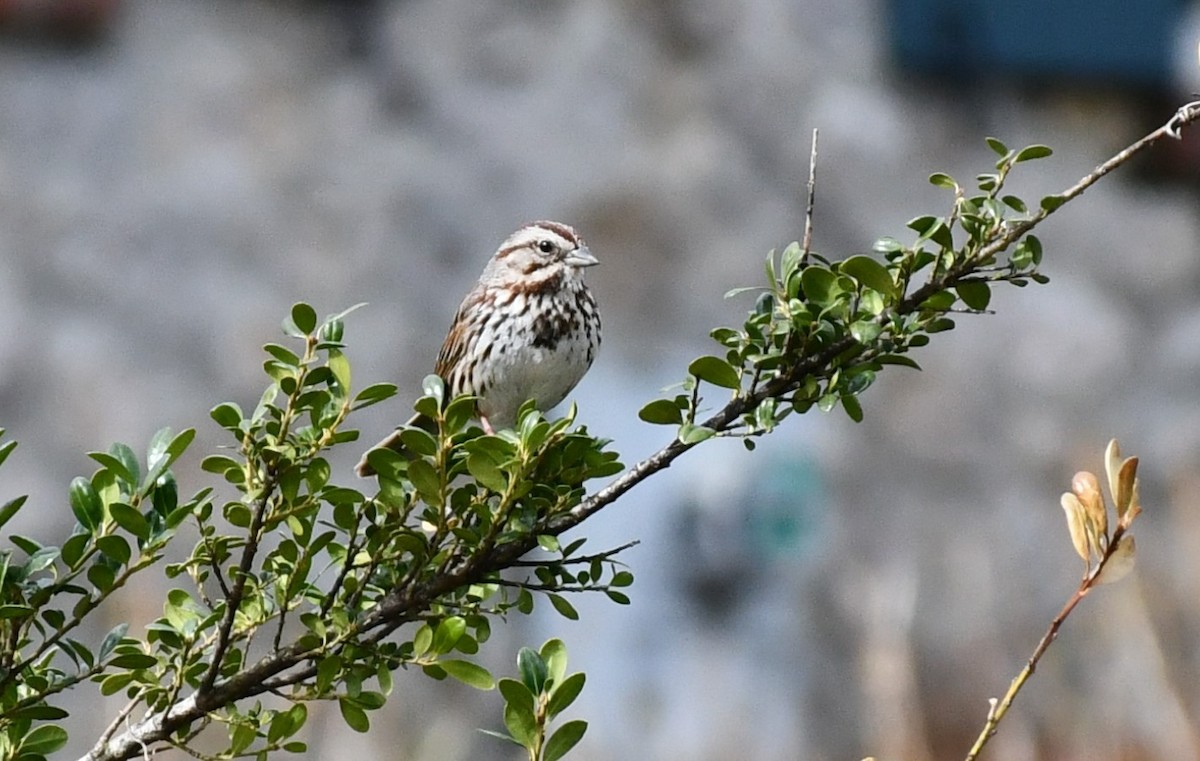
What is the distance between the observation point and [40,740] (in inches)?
35.2

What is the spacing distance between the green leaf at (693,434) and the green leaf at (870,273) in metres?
0.12

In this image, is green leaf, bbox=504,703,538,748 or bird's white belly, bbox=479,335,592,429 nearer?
green leaf, bbox=504,703,538,748

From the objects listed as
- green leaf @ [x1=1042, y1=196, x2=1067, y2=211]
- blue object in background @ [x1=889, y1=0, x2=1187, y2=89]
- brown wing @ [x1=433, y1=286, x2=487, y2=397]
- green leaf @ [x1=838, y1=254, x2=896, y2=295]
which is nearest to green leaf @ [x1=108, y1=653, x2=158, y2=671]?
green leaf @ [x1=838, y1=254, x2=896, y2=295]

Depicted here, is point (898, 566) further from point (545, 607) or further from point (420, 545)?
point (420, 545)

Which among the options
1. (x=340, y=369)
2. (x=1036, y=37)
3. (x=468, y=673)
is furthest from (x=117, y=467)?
(x=1036, y=37)

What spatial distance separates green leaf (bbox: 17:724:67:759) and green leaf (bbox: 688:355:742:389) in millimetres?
397

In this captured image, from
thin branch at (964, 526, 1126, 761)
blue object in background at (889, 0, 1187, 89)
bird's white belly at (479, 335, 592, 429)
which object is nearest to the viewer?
thin branch at (964, 526, 1126, 761)

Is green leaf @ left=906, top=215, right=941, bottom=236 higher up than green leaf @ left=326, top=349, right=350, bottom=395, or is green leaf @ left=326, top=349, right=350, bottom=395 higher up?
green leaf @ left=906, top=215, right=941, bottom=236

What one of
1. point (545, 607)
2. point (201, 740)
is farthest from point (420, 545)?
point (545, 607)

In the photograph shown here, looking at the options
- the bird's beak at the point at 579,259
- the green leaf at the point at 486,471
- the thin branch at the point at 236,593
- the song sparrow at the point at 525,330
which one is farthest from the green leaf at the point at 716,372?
the bird's beak at the point at 579,259

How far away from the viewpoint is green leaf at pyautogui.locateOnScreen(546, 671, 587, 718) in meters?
0.88

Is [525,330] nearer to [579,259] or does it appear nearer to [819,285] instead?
[579,259]

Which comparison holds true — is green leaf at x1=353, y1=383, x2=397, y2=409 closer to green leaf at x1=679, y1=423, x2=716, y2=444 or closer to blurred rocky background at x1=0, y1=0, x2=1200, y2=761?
green leaf at x1=679, y1=423, x2=716, y2=444

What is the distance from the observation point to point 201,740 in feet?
9.12
